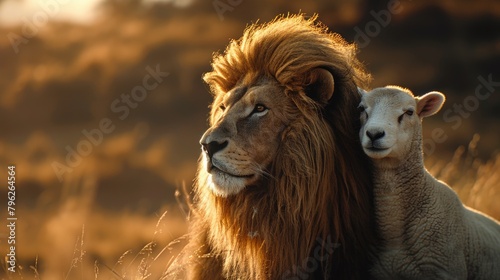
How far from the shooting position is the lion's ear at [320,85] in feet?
15.9

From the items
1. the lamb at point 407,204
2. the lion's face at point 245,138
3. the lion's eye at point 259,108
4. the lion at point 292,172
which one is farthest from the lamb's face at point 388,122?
the lion's eye at point 259,108

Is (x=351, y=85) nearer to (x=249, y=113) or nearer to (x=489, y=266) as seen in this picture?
(x=249, y=113)

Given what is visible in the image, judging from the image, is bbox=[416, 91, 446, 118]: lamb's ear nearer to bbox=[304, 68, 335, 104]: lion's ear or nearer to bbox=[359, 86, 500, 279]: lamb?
bbox=[359, 86, 500, 279]: lamb

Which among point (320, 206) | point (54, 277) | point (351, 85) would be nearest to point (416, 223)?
point (320, 206)

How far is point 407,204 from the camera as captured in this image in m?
4.86

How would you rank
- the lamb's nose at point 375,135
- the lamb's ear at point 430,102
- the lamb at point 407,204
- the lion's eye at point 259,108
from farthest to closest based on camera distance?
the lamb's ear at point 430,102, the lion's eye at point 259,108, the lamb at point 407,204, the lamb's nose at point 375,135

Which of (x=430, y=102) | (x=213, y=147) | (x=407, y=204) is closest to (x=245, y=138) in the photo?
(x=213, y=147)

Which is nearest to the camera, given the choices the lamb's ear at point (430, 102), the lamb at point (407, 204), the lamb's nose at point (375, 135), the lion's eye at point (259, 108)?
the lamb's nose at point (375, 135)

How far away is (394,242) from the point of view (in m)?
4.80

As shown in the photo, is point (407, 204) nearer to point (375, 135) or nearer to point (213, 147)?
point (375, 135)

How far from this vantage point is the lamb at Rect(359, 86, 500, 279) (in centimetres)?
470

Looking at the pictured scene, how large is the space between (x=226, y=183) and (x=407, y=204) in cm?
107

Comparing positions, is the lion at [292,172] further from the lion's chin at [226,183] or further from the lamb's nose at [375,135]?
the lamb's nose at [375,135]

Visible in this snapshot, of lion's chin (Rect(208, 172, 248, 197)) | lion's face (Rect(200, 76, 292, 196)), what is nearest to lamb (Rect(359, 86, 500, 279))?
lion's face (Rect(200, 76, 292, 196))
